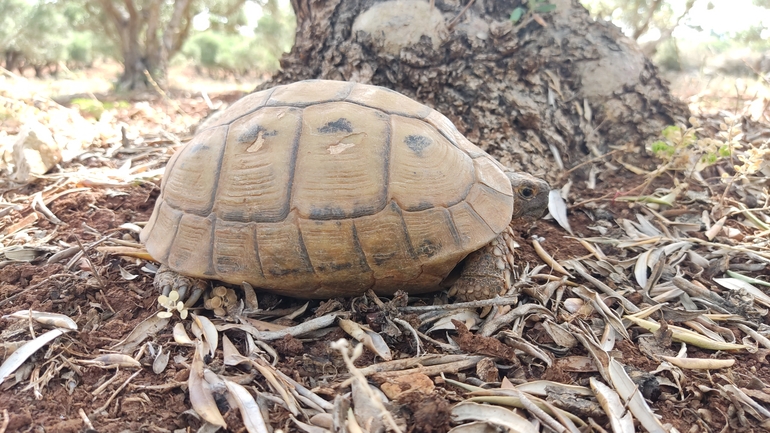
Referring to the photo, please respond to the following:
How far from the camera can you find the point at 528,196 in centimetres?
278

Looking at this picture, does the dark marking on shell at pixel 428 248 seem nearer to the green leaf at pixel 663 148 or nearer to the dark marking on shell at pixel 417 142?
the dark marking on shell at pixel 417 142

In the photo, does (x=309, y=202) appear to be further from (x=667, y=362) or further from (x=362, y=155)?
(x=667, y=362)

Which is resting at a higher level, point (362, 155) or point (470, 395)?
point (362, 155)

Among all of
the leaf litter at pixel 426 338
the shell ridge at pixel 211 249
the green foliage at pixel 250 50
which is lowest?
the green foliage at pixel 250 50

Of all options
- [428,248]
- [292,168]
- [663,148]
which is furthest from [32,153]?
[663,148]

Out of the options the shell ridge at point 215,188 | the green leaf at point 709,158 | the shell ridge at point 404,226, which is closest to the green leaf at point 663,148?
the green leaf at point 709,158

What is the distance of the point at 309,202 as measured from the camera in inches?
90.1

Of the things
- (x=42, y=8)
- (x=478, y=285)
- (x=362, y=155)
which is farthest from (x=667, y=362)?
(x=42, y=8)

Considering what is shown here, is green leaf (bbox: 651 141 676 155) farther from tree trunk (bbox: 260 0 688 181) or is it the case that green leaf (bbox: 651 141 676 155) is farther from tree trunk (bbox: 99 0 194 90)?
tree trunk (bbox: 99 0 194 90)

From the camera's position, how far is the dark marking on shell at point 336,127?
2.37 metres

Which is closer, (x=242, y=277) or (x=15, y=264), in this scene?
(x=242, y=277)

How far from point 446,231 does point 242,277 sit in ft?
3.48

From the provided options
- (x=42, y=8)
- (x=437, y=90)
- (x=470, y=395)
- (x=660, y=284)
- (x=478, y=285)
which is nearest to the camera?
(x=470, y=395)

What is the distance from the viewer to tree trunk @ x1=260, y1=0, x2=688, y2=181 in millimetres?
3684
